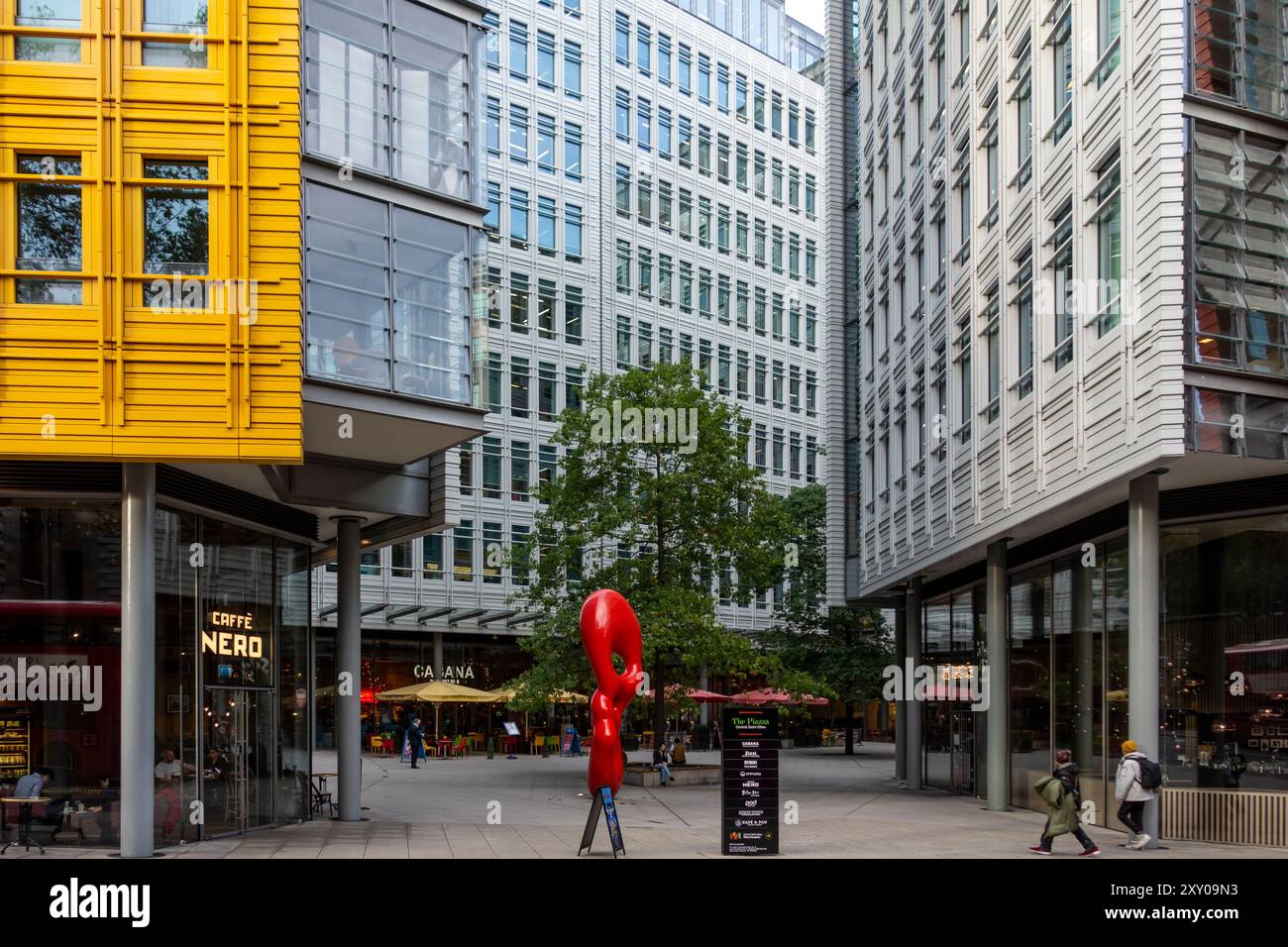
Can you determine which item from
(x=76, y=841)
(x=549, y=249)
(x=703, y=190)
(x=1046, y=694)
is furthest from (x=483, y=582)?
(x=76, y=841)

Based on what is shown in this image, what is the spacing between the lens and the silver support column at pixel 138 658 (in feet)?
65.1

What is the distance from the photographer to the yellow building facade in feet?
65.0

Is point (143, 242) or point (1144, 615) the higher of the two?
point (143, 242)

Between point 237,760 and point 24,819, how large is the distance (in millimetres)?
4279

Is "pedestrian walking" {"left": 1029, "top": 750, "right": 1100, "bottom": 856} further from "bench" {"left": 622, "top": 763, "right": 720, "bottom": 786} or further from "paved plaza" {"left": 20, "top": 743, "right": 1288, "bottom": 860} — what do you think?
"bench" {"left": 622, "top": 763, "right": 720, "bottom": 786}

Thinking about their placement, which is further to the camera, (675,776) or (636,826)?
(675,776)

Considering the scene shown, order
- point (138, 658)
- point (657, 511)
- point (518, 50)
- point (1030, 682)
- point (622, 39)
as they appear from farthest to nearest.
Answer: point (622, 39) → point (518, 50) → point (657, 511) → point (1030, 682) → point (138, 658)

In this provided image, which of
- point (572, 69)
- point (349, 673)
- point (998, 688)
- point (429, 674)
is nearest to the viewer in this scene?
point (349, 673)

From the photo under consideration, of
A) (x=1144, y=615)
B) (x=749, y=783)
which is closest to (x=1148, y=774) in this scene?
(x=1144, y=615)

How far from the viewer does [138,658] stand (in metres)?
20.0

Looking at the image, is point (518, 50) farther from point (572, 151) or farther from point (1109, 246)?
point (1109, 246)

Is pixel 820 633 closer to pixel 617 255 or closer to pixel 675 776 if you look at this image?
pixel 617 255

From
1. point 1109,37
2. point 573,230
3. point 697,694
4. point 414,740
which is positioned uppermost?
point 573,230

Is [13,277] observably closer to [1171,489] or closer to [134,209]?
[134,209]
